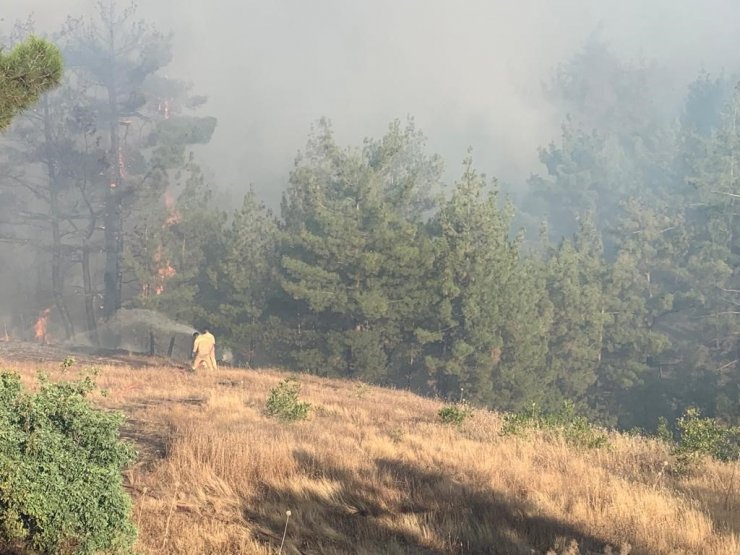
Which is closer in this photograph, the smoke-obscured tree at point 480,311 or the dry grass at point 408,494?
the dry grass at point 408,494

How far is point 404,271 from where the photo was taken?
26.1m

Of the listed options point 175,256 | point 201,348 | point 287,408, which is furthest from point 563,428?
point 175,256

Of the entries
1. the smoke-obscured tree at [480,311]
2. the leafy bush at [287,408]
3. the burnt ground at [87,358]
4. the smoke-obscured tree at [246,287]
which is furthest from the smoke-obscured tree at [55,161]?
the leafy bush at [287,408]

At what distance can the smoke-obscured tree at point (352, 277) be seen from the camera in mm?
26312

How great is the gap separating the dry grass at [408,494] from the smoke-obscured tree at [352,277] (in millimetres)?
17561

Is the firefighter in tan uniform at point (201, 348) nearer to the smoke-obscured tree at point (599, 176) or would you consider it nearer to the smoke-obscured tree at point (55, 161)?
the smoke-obscured tree at point (55, 161)

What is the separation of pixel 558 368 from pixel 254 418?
77.7 feet

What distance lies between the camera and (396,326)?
27344 mm

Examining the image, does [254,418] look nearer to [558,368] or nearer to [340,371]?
[340,371]

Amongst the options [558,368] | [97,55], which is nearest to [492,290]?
[558,368]

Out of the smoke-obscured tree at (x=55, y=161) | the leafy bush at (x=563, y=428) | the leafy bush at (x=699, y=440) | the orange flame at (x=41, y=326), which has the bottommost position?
the orange flame at (x=41, y=326)

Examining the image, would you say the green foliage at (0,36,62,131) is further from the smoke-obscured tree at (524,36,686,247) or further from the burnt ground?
the smoke-obscured tree at (524,36,686,247)

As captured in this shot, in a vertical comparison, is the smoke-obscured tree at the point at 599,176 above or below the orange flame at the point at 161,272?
above

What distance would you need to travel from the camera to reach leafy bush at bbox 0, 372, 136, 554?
3.84m
